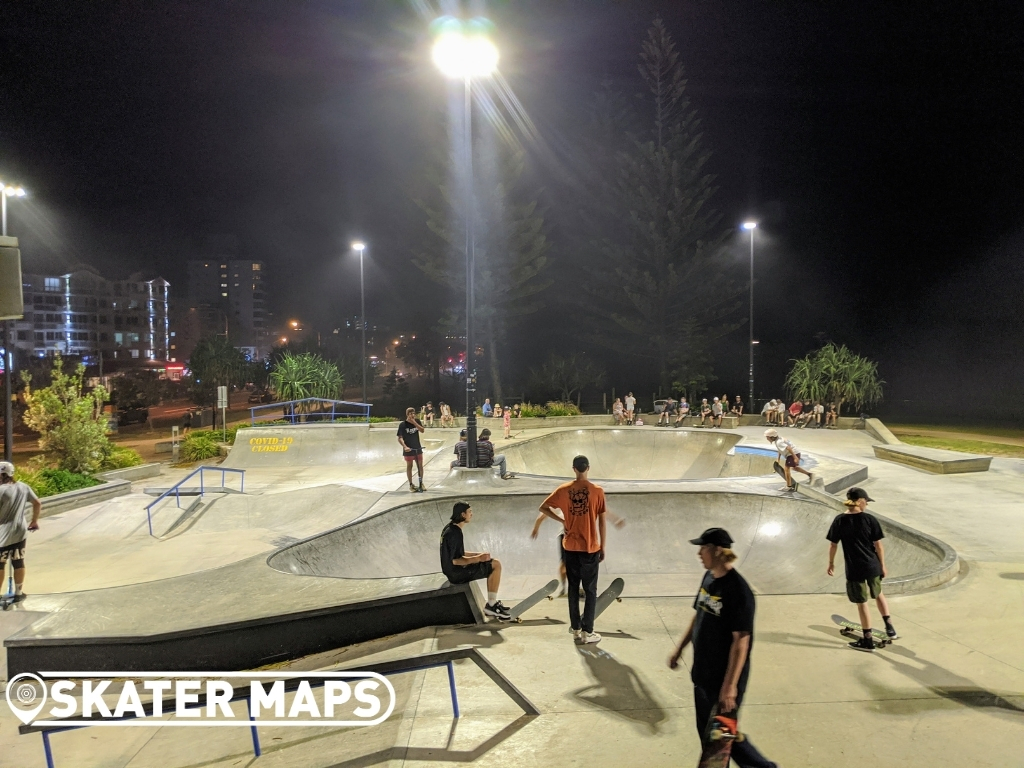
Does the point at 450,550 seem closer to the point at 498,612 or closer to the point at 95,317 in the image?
the point at 498,612

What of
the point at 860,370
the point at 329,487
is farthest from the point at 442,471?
the point at 860,370

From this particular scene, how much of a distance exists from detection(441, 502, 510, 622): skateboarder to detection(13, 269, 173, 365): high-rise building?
96.8m

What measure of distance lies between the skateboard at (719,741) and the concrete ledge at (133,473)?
15113mm

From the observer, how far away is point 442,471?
1347cm

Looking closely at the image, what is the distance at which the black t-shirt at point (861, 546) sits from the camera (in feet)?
16.3

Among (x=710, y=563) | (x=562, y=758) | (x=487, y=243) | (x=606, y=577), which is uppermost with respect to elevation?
(x=487, y=243)

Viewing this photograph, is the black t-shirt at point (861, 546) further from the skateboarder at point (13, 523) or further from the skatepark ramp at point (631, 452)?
the skatepark ramp at point (631, 452)

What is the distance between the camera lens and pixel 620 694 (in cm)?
403

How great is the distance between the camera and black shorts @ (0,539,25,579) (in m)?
6.40

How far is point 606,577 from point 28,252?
111411 mm

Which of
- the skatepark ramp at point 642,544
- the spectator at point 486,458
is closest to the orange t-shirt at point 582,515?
the skatepark ramp at point 642,544

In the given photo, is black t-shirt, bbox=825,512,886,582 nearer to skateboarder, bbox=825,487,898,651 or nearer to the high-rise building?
skateboarder, bbox=825,487,898,651

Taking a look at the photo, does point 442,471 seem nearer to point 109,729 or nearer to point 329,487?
point 329,487

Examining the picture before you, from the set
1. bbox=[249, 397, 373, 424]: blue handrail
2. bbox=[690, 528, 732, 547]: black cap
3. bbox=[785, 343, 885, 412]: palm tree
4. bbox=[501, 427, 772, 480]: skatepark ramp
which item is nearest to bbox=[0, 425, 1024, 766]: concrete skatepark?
bbox=[690, 528, 732, 547]: black cap
